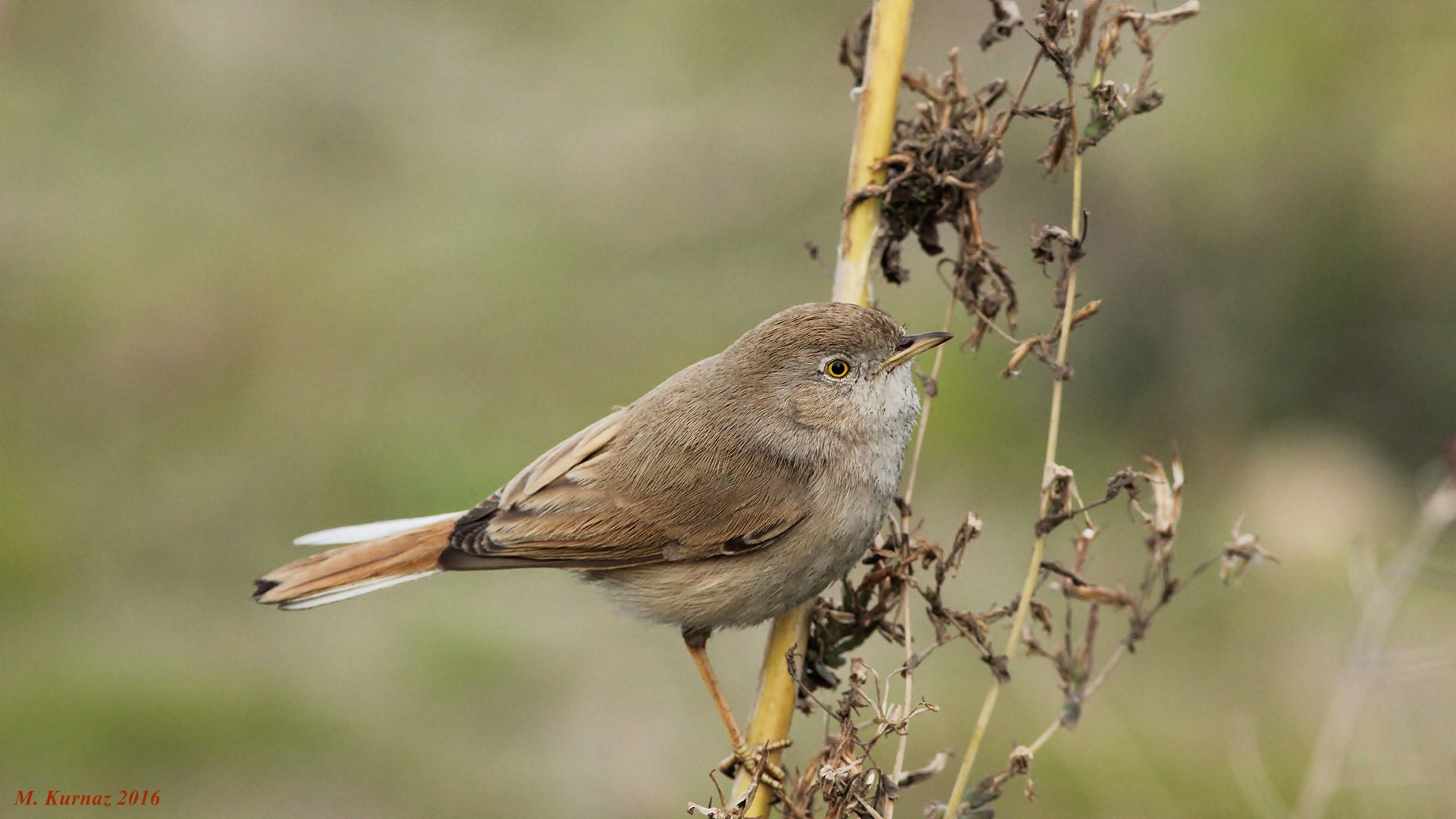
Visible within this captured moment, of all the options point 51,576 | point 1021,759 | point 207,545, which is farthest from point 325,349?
point 1021,759

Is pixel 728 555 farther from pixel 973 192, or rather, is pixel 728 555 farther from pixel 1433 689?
pixel 1433 689

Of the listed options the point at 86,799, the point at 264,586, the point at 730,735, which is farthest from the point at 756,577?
the point at 86,799

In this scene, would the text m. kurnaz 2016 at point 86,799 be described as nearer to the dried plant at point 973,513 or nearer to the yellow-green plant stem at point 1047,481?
the dried plant at point 973,513

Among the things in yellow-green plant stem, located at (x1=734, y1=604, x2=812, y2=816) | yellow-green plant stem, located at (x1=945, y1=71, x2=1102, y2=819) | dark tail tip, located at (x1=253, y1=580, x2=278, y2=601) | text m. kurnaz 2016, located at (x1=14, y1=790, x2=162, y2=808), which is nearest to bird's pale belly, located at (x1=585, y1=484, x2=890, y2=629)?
yellow-green plant stem, located at (x1=734, y1=604, x2=812, y2=816)

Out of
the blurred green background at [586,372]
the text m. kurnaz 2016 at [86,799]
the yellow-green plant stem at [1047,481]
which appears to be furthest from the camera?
the blurred green background at [586,372]

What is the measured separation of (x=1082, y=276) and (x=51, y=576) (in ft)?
20.1

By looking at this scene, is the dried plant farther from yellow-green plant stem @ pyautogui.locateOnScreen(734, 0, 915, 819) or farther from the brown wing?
the brown wing

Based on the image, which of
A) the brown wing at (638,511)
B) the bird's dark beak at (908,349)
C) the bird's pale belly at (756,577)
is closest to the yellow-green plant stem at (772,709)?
the bird's pale belly at (756,577)

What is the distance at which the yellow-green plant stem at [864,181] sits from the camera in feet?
10.7

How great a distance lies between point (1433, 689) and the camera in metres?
5.56

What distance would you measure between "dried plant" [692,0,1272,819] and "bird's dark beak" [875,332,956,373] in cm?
24

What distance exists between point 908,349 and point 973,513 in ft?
3.00

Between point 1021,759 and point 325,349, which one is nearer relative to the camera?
point 1021,759

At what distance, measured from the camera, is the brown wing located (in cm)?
393
